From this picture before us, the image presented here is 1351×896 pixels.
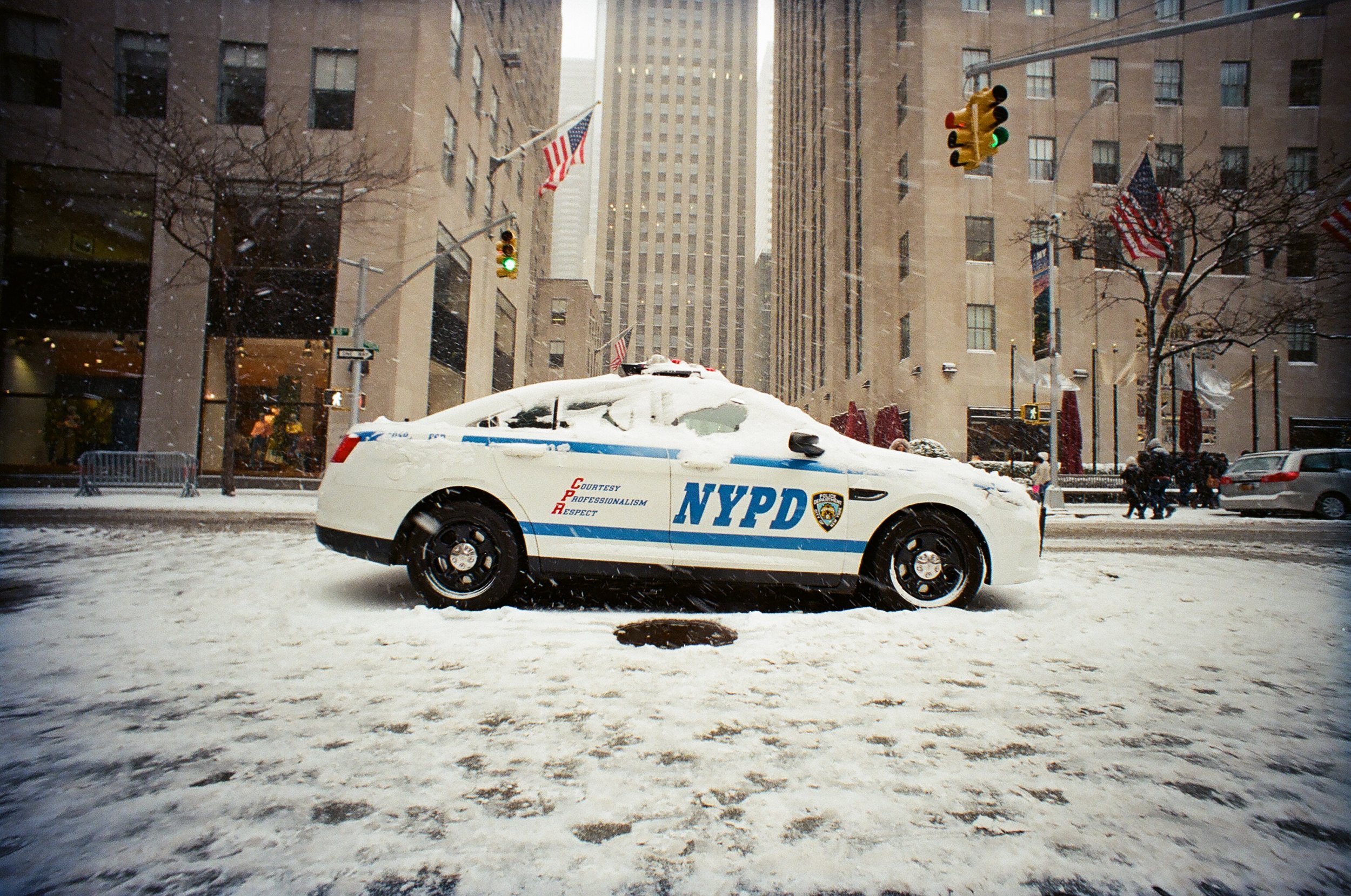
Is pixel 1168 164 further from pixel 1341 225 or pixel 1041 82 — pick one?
pixel 1341 225

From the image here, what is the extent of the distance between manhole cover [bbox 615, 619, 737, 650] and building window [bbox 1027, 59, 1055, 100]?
32701 millimetres

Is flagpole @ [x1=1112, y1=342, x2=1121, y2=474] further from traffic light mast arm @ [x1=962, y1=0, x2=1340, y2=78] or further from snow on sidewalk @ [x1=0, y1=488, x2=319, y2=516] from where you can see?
snow on sidewalk @ [x1=0, y1=488, x2=319, y2=516]

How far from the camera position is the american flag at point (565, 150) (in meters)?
19.3

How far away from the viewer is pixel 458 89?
22.9 m

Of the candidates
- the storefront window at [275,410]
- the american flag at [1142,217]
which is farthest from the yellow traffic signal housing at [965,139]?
the storefront window at [275,410]

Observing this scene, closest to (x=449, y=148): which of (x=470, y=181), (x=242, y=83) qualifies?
(x=470, y=181)

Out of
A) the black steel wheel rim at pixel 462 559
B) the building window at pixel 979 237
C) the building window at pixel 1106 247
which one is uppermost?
the building window at pixel 979 237

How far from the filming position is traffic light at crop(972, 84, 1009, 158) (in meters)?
9.19

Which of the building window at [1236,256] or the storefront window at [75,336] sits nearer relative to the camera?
the storefront window at [75,336]

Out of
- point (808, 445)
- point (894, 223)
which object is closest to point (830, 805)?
point (808, 445)

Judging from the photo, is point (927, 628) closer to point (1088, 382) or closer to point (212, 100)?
point (212, 100)

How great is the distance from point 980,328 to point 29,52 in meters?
28.9

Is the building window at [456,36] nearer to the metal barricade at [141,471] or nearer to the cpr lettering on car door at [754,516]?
the metal barricade at [141,471]

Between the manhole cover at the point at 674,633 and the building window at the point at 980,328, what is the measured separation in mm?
26969
